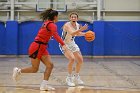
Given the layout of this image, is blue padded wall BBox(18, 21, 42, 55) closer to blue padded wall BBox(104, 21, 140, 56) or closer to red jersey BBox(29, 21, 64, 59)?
blue padded wall BBox(104, 21, 140, 56)

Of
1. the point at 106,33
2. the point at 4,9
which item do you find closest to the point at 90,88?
the point at 106,33

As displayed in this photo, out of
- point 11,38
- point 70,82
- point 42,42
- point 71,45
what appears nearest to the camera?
→ point 42,42

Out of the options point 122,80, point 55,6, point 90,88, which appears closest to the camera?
point 90,88

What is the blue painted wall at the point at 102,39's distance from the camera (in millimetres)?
18141

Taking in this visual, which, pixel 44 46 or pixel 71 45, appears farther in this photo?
pixel 71 45

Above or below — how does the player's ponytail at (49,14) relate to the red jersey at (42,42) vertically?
above

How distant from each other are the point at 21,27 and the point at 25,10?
1.03 metres

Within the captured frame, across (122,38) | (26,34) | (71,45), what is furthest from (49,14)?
(122,38)

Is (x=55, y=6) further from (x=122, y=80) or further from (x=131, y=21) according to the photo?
(x=122, y=80)

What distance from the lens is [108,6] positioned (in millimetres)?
18891

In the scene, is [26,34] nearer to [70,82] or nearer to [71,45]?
[71,45]

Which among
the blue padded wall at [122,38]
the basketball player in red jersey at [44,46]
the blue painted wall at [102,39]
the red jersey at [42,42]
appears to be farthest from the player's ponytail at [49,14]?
the blue padded wall at [122,38]

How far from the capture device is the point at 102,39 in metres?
18.1

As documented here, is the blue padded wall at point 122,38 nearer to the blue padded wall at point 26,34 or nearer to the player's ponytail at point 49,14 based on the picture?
the blue padded wall at point 26,34
